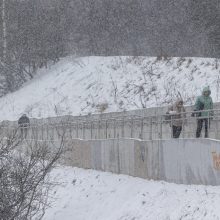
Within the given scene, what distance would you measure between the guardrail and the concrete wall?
0.72 metres

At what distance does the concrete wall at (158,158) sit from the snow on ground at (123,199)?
0.24 meters

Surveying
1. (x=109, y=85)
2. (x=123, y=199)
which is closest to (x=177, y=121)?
(x=123, y=199)

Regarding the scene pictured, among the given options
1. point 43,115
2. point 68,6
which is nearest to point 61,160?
point 43,115

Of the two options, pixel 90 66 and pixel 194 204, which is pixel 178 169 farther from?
pixel 90 66

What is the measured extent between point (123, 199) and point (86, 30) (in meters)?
43.7

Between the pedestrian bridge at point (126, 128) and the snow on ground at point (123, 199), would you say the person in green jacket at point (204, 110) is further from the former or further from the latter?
the snow on ground at point (123, 199)

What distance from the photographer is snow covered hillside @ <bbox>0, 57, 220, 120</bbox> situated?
4078cm

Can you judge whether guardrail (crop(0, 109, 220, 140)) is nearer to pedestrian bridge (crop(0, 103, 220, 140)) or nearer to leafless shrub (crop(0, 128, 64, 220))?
pedestrian bridge (crop(0, 103, 220, 140))

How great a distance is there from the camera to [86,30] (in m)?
64.8

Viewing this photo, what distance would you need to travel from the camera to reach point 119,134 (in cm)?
2733

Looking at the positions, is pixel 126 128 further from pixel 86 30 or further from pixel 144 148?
pixel 86 30

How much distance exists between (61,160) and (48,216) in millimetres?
5427

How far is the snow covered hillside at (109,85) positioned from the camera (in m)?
40.8

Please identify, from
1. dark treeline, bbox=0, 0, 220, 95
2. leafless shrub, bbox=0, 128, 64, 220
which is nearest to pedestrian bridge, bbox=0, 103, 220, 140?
leafless shrub, bbox=0, 128, 64, 220
